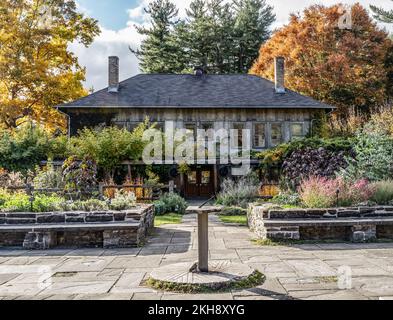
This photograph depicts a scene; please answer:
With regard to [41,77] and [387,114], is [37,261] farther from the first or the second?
[41,77]

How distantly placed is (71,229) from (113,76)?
16912mm

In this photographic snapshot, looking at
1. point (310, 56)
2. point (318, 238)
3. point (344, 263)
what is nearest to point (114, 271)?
point (344, 263)

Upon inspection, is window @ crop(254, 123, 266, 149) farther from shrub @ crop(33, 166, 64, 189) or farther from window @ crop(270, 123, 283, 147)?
shrub @ crop(33, 166, 64, 189)

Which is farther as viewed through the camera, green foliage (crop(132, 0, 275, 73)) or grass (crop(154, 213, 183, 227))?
green foliage (crop(132, 0, 275, 73))

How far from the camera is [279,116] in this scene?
23234mm

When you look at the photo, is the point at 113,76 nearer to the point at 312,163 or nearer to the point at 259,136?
the point at 259,136

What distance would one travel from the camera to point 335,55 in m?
25.8

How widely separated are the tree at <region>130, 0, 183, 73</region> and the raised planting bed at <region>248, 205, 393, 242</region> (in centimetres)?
3263

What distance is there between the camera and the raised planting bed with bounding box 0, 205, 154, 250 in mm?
7926

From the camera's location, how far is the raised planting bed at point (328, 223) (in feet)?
26.7

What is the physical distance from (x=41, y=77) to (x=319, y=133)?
16.3 metres

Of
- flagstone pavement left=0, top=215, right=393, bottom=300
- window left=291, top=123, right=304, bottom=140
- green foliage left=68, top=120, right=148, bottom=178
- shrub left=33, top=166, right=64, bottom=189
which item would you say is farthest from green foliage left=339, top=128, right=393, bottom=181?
window left=291, top=123, right=304, bottom=140

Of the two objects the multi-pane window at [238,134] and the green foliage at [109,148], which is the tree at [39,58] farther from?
the multi-pane window at [238,134]

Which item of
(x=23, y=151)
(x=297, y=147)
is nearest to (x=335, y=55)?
(x=297, y=147)
